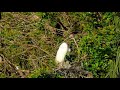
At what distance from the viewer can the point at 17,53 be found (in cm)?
455

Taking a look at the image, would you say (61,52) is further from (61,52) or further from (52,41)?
(52,41)

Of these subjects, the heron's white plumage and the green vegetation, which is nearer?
the green vegetation

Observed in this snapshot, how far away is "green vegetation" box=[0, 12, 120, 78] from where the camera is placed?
4164 mm

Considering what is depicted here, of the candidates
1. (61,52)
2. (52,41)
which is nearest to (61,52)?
(61,52)

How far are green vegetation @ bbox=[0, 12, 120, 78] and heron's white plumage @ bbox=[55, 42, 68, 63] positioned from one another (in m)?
0.08

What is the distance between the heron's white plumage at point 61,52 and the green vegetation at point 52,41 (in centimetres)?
8

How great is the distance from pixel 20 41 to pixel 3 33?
0.88 ft

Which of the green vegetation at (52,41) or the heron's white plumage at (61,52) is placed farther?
the heron's white plumage at (61,52)

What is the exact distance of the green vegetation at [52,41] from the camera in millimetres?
4164

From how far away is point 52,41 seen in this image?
4.73 metres

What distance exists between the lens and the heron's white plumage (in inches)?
171
